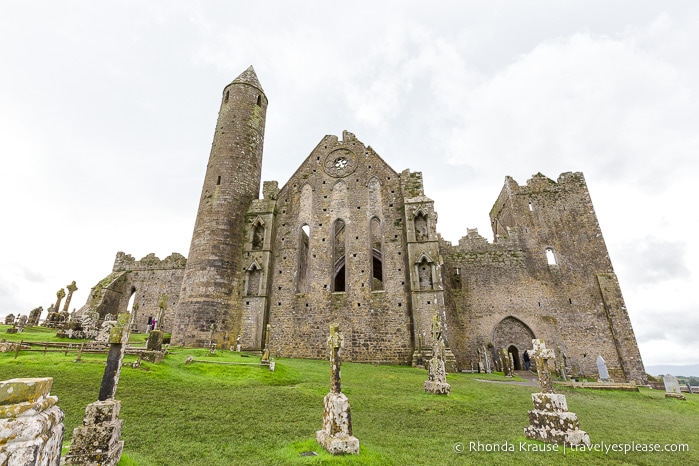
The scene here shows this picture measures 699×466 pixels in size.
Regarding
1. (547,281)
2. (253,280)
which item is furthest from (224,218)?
(547,281)

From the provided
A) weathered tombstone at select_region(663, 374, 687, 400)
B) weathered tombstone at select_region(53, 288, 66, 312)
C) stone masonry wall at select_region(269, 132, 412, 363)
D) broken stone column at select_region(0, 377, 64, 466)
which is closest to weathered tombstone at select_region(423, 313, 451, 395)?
stone masonry wall at select_region(269, 132, 412, 363)

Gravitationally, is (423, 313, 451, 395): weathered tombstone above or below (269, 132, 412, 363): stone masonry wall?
below

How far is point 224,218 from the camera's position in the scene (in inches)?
772

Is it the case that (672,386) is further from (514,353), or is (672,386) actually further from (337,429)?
(337,429)

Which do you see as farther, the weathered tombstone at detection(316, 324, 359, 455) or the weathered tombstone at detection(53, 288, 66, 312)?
the weathered tombstone at detection(53, 288, 66, 312)

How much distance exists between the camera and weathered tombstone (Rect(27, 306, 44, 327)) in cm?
2147

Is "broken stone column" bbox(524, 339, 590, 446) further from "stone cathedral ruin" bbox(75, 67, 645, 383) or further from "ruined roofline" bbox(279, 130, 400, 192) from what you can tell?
"ruined roofline" bbox(279, 130, 400, 192)

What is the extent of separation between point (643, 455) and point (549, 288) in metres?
18.9

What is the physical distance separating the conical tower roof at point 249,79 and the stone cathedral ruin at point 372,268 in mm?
135

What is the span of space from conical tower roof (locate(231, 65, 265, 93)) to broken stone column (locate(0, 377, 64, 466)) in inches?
985

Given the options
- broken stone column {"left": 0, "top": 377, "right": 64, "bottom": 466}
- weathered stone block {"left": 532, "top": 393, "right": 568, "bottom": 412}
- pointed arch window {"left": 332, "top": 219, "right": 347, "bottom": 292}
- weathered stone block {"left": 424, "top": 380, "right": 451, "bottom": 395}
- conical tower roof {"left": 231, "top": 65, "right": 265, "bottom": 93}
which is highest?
conical tower roof {"left": 231, "top": 65, "right": 265, "bottom": 93}

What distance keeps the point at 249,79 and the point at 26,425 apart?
2586cm

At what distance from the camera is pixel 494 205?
104ft

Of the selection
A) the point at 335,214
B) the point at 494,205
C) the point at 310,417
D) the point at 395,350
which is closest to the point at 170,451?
the point at 310,417
